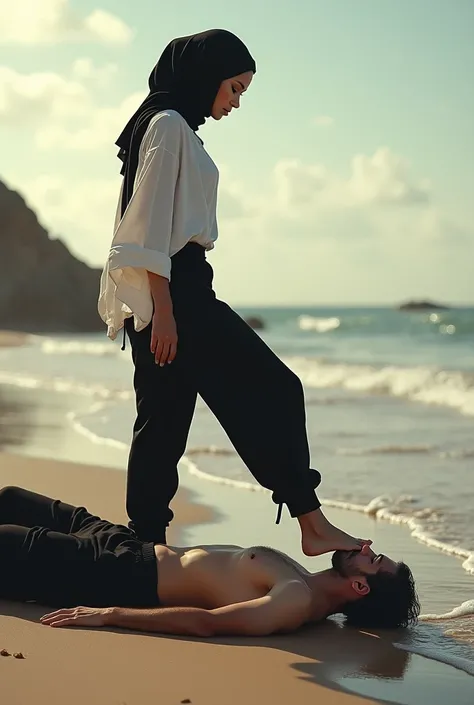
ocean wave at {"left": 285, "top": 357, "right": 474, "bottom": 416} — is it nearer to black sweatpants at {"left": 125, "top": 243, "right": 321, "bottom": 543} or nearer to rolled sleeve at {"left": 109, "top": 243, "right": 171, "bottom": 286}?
black sweatpants at {"left": 125, "top": 243, "right": 321, "bottom": 543}

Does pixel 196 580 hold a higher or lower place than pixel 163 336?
lower

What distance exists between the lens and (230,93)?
4.04 metres

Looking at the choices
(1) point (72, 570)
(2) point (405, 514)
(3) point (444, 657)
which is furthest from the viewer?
(2) point (405, 514)

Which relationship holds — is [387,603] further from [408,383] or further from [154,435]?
[408,383]

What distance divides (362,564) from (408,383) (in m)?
10.5

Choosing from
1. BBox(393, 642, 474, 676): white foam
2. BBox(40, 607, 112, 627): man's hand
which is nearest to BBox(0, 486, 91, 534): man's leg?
BBox(40, 607, 112, 627): man's hand

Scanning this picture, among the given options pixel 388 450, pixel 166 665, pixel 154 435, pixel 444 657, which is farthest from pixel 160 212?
pixel 388 450

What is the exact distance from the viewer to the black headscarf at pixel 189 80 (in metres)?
3.96

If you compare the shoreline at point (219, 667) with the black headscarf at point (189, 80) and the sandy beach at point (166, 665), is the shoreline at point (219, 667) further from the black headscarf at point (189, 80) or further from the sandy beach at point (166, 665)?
the black headscarf at point (189, 80)

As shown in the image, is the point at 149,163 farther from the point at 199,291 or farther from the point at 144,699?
the point at 144,699

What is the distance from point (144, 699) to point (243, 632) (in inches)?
27.1

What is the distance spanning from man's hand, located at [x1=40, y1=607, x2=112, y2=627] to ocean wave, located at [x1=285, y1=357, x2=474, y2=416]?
7.86 m

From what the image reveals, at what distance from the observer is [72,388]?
1341 centimetres

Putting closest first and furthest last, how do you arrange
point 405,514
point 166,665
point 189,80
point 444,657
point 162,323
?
point 166,665 < point 444,657 < point 162,323 < point 189,80 < point 405,514
